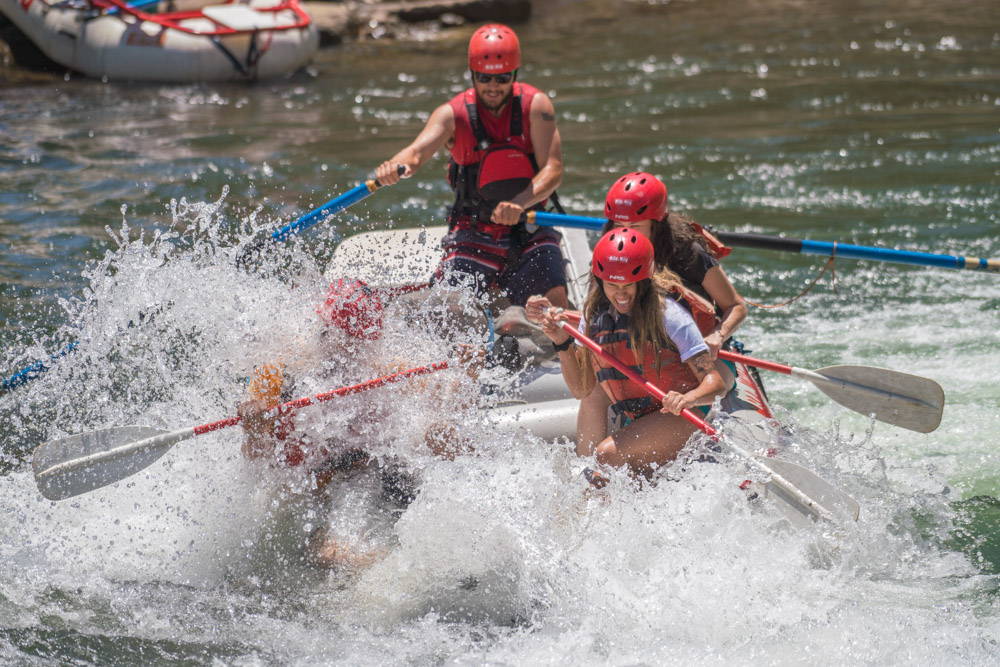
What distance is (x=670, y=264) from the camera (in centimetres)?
432

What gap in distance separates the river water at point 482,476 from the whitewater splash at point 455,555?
1 cm

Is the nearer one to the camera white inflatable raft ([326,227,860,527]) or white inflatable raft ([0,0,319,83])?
white inflatable raft ([326,227,860,527])

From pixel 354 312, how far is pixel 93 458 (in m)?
1.28

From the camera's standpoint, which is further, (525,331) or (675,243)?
(525,331)

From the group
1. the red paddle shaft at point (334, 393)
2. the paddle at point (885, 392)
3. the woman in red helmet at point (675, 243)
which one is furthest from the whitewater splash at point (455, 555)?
the woman in red helmet at point (675, 243)

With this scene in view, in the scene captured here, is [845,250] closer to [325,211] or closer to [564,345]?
[564,345]

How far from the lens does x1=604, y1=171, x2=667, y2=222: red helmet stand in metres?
4.18

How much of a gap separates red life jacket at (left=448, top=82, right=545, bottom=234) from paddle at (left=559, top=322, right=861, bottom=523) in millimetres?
1403

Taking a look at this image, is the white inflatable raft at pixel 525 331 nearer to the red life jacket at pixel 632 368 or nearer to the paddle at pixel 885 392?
the paddle at pixel 885 392

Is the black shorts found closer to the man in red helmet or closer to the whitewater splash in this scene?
the man in red helmet

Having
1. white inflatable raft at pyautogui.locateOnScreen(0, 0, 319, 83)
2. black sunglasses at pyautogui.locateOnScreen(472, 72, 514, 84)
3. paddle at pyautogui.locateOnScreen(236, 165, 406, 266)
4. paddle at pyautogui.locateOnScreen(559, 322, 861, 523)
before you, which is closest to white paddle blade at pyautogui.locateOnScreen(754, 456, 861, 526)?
paddle at pyautogui.locateOnScreen(559, 322, 861, 523)

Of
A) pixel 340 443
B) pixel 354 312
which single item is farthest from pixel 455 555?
pixel 354 312

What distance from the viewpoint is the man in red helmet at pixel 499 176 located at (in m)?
5.09

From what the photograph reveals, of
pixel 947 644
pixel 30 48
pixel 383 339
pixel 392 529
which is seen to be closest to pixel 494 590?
pixel 392 529
